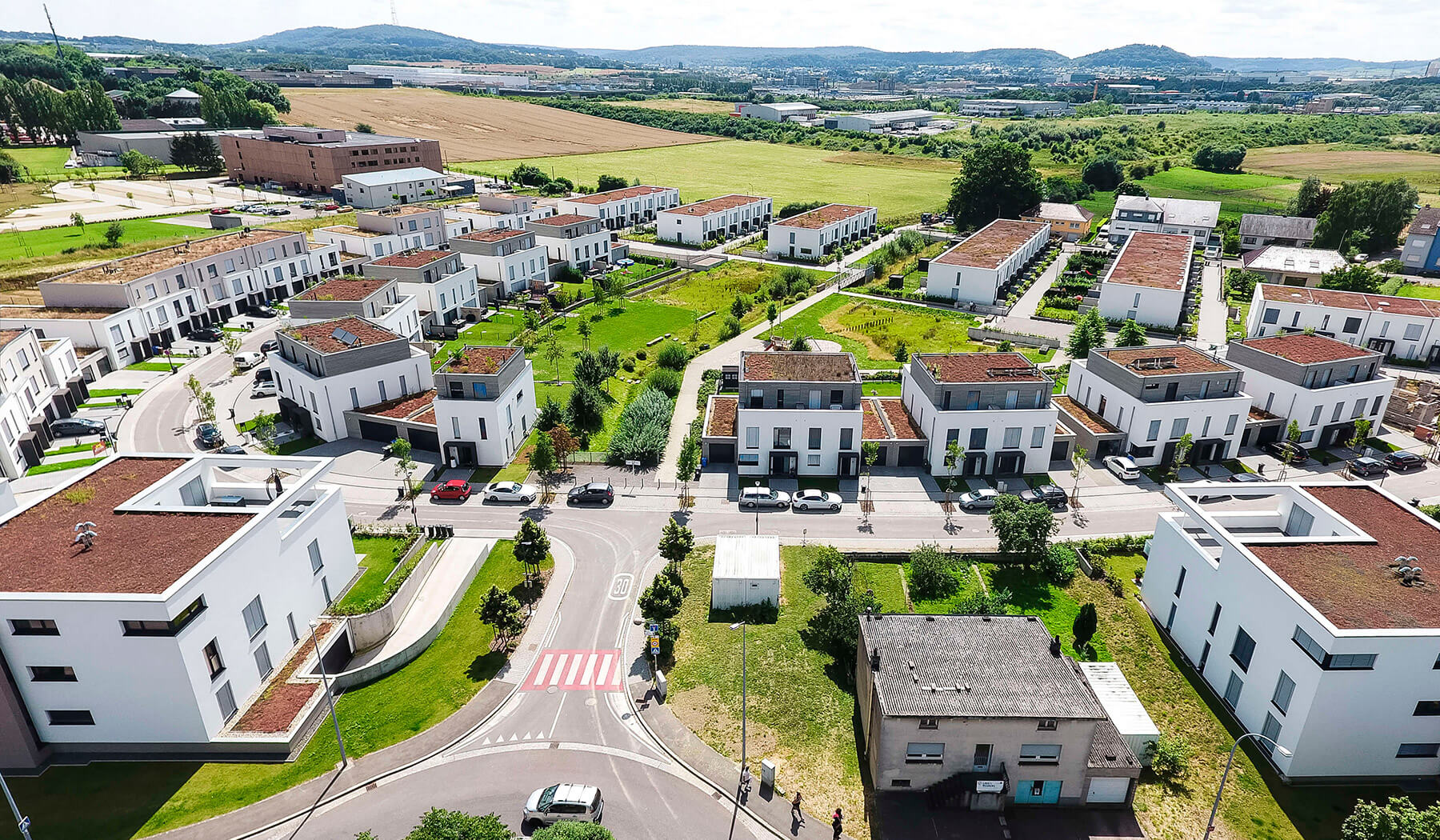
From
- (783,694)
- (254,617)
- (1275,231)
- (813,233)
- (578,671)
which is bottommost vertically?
(578,671)

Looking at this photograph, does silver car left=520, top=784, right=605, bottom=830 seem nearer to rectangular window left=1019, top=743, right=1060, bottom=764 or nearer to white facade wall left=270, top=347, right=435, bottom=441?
rectangular window left=1019, top=743, right=1060, bottom=764

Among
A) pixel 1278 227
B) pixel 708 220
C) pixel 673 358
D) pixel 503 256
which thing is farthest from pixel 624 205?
pixel 1278 227

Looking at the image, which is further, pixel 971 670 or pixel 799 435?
pixel 799 435

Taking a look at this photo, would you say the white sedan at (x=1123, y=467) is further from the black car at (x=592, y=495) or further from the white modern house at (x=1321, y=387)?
the black car at (x=592, y=495)

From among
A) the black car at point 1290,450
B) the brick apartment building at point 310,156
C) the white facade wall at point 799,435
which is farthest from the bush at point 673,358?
the brick apartment building at point 310,156

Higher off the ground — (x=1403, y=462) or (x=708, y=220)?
(x=708, y=220)

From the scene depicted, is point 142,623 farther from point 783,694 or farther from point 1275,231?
point 1275,231

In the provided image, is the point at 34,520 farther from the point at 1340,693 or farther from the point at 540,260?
the point at 540,260
